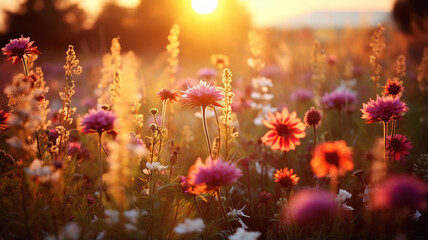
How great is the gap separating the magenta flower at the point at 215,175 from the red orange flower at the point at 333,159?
35 centimetres

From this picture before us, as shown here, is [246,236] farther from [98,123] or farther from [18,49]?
[18,49]

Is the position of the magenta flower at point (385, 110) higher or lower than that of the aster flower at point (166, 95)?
lower

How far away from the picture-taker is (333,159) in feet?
4.67

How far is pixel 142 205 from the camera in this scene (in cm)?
188

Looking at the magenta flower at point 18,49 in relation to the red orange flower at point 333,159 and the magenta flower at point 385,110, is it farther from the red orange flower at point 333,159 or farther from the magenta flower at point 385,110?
the magenta flower at point 385,110

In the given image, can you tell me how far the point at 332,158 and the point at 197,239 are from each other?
2.41 ft

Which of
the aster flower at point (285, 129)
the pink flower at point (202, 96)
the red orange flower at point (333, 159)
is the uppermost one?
the pink flower at point (202, 96)


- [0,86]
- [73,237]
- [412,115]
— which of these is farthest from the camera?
[0,86]

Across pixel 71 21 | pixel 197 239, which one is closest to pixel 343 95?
pixel 197 239

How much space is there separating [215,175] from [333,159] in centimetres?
50

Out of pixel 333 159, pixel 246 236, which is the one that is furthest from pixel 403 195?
pixel 246 236

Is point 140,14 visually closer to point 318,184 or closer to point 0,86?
point 0,86

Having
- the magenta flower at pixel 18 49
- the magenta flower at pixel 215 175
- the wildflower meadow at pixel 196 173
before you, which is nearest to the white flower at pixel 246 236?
the wildflower meadow at pixel 196 173

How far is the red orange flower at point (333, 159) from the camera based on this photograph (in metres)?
1.40
